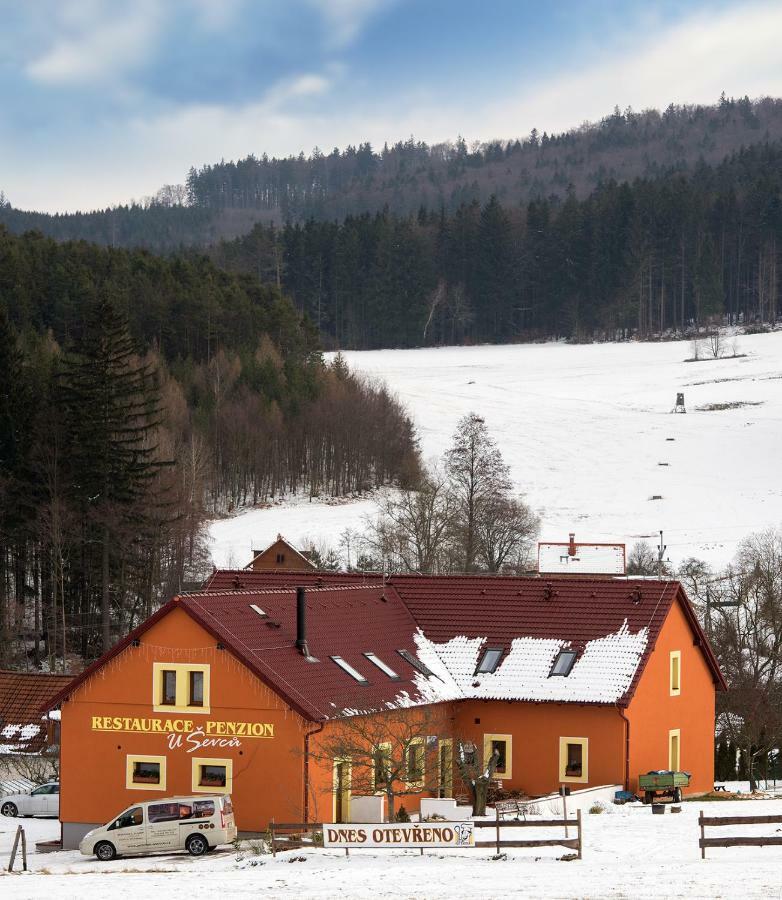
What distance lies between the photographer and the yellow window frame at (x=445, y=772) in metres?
37.0

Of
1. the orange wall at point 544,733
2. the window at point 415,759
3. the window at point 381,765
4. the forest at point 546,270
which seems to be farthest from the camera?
the forest at point 546,270

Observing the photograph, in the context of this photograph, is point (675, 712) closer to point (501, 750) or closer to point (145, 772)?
point (501, 750)

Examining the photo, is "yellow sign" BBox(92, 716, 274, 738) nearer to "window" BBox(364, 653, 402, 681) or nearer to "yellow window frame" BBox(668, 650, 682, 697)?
"window" BBox(364, 653, 402, 681)

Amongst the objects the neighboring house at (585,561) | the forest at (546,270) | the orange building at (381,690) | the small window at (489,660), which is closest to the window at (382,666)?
the orange building at (381,690)

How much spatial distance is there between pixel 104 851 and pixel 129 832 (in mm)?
727

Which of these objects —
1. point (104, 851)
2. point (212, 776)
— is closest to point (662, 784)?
point (212, 776)

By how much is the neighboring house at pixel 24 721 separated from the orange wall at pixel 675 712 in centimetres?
2117

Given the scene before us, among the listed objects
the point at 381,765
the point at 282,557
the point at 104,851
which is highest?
the point at 282,557

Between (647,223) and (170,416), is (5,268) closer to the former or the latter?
(170,416)

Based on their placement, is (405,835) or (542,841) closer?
(542,841)

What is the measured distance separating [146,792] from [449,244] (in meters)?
160

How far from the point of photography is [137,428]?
69.8m

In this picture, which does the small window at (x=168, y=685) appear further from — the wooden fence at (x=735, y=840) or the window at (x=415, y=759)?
the wooden fence at (x=735, y=840)

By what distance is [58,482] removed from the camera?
221 ft
